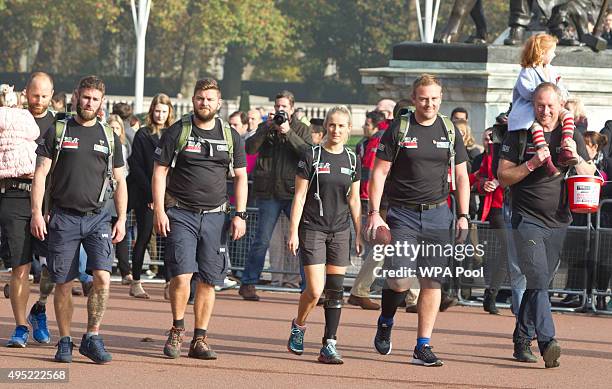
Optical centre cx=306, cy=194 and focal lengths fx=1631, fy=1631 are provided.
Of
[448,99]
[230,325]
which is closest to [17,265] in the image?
[230,325]

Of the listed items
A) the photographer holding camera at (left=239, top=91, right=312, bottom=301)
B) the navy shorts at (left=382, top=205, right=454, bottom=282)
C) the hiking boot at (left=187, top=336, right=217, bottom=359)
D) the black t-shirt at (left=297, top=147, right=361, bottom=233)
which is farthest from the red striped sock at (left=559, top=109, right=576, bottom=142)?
the photographer holding camera at (left=239, top=91, right=312, bottom=301)

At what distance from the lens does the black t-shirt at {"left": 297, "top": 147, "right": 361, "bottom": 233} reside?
1145 cm

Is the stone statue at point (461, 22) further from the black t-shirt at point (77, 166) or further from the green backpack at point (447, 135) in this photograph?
the black t-shirt at point (77, 166)

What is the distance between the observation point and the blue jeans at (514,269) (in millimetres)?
11312

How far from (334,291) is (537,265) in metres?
1.41

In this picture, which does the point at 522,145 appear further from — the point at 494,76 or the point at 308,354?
the point at 494,76

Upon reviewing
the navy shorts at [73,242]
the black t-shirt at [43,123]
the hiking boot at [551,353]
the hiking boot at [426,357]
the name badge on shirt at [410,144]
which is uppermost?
the name badge on shirt at [410,144]

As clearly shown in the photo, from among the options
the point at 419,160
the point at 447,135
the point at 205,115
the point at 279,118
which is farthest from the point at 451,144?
the point at 279,118

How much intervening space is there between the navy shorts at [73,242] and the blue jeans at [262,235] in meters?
4.69

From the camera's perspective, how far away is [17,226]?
11.5m

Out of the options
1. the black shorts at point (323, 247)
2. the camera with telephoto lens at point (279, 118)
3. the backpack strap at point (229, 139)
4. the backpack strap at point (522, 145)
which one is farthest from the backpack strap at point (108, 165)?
the camera with telephoto lens at point (279, 118)

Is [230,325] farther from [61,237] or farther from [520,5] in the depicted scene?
[520,5]

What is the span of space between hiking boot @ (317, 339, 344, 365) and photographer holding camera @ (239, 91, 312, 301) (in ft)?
14.5

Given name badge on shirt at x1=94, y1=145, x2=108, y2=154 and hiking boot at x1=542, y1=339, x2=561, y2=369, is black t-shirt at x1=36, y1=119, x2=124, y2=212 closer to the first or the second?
name badge on shirt at x1=94, y1=145, x2=108, y2=154
